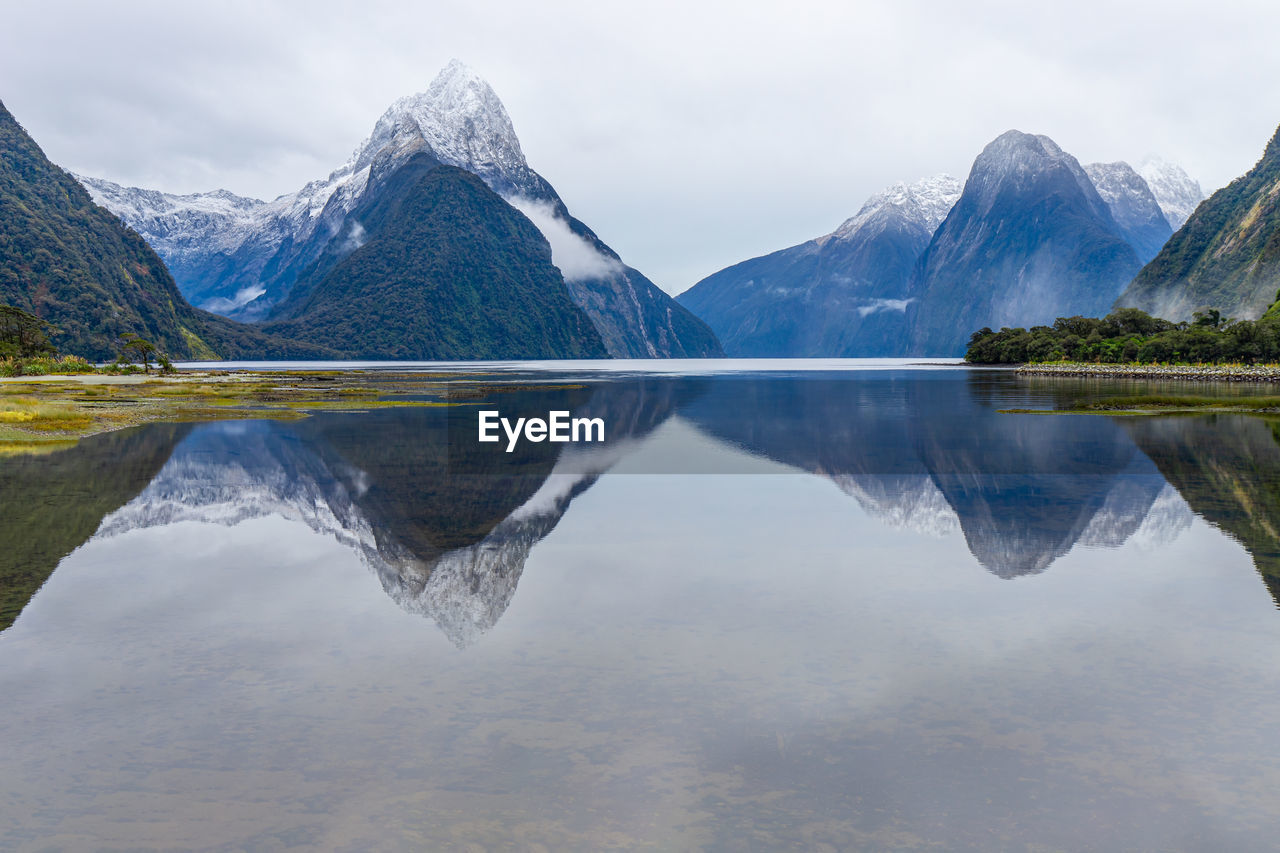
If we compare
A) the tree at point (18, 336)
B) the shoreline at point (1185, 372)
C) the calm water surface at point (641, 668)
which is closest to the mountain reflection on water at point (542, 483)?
the calm water surface at point (641, 668)

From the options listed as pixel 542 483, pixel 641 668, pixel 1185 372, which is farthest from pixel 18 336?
pixel 1185 372

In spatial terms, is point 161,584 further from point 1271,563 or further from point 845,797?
point 1271,563

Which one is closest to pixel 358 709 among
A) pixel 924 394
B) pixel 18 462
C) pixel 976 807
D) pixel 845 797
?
pixel 845 797

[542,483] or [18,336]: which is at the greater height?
[18,336]

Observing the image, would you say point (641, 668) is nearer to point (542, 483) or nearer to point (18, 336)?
point (542, 483)

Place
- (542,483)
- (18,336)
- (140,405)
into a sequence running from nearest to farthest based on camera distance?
(542,483), (140,405), (18,336)

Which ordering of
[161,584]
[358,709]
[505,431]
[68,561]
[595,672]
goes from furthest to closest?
[505,431], [68,561], [161,584], [595,672], [358,709]

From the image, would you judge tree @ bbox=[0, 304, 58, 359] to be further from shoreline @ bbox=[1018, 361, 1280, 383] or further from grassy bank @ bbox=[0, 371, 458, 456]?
shoreline @ bbox=[1018, 361, 1280, 383]
